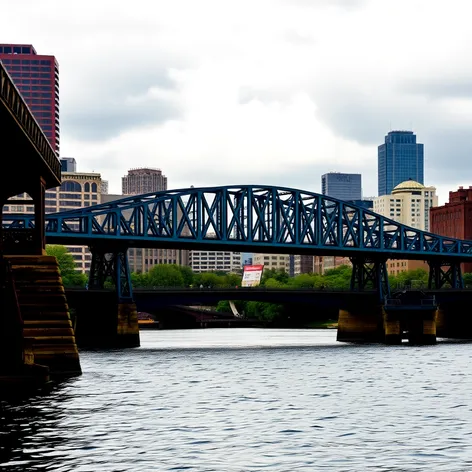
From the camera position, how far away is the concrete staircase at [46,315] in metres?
72.2

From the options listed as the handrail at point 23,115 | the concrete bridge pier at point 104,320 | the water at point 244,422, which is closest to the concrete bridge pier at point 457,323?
the concrete bridge pier at point 104,320

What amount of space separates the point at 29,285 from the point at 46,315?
2833 millimetres

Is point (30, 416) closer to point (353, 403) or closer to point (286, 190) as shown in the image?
point (353, 403)

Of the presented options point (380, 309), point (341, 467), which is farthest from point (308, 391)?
point (380, 309)

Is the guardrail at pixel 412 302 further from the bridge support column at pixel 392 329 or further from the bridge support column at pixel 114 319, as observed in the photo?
the bridge support column at pixel 114 319

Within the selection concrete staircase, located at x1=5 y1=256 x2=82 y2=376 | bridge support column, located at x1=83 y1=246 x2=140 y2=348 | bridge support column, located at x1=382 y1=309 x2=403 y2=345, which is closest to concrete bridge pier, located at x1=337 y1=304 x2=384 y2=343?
bridge support column, located at x1=382 y1=309 x2=403 y2=345

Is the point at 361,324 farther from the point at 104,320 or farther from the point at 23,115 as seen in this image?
the point at 23,115

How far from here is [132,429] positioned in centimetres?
5075

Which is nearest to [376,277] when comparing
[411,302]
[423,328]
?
[411,302]

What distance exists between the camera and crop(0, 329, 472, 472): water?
42.0 m

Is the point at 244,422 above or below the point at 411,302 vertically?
below

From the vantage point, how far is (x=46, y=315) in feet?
241

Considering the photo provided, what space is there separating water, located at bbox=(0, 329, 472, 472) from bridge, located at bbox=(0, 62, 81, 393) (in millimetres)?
2223

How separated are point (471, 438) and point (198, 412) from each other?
15.1 m
